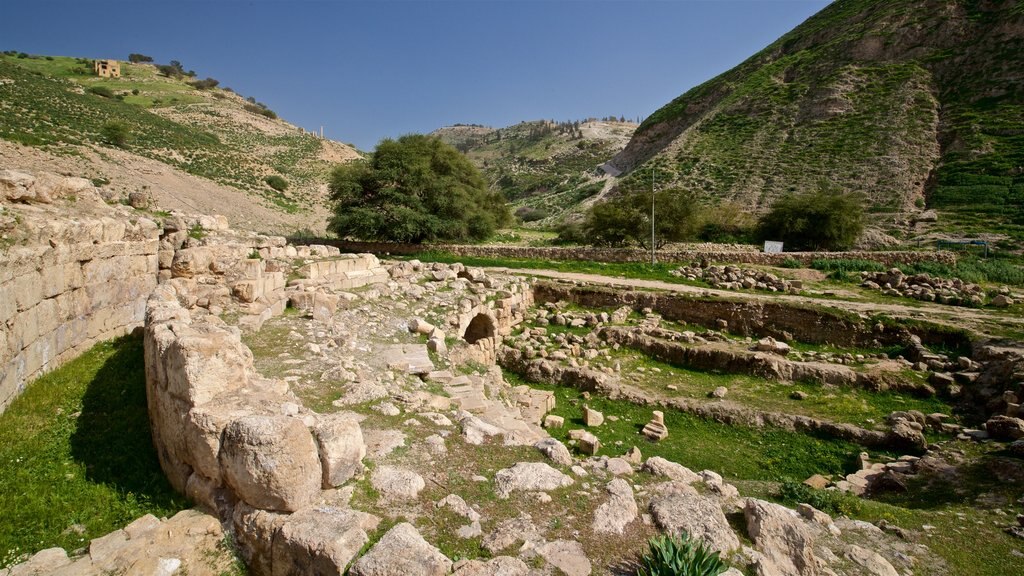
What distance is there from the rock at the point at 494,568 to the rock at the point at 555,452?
1.66m

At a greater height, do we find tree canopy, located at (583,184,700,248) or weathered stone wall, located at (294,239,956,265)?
tree canopy, located at (583,184,700,248)

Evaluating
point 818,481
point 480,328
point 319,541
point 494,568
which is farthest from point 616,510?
point 480,328

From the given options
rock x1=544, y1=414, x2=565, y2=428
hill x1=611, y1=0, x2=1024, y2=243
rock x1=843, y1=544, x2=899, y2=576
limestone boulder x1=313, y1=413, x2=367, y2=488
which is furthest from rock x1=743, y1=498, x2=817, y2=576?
hill x1=611, y1=0, x2=1024, y2=243

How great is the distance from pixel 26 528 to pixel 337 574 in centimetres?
271

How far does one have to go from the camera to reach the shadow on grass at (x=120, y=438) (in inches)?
171

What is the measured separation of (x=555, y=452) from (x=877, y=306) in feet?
49.6

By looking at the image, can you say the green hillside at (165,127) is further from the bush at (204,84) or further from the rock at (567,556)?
the rock at (567,556)

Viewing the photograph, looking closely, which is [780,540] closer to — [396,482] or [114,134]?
[396,482]

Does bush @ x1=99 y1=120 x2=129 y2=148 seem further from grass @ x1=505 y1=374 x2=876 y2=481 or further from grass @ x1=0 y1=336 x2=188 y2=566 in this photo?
grass @ x1=505 y1=374 x2=876 y2=481

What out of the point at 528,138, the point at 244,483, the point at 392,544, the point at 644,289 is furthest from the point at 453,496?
the point at 528,138

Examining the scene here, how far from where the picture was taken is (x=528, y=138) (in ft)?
415

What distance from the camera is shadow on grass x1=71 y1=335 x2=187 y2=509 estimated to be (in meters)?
4.35

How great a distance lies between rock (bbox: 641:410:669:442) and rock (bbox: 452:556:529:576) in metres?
6.66

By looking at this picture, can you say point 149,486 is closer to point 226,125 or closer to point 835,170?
point 835,170
